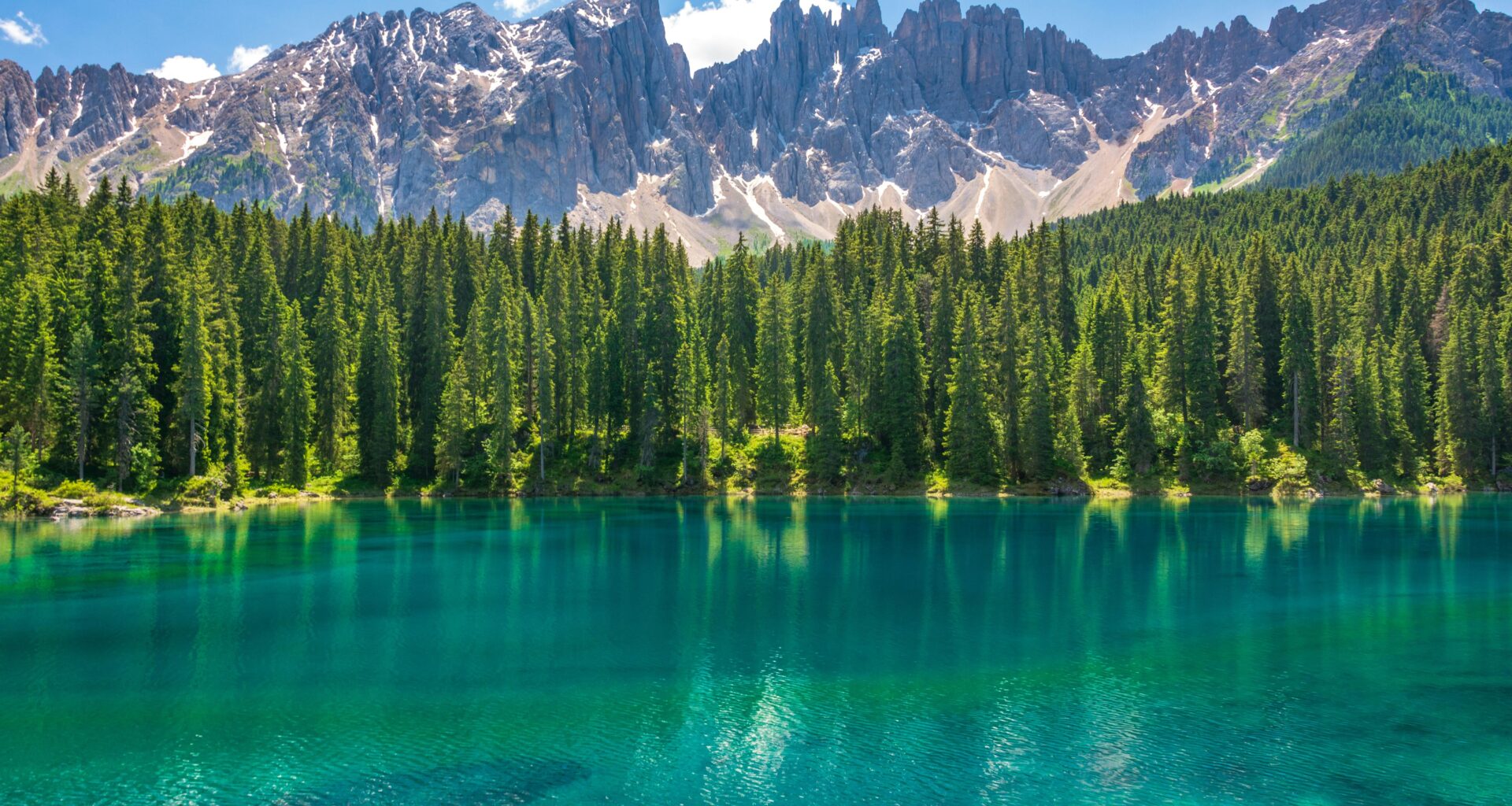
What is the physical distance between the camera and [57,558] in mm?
44906

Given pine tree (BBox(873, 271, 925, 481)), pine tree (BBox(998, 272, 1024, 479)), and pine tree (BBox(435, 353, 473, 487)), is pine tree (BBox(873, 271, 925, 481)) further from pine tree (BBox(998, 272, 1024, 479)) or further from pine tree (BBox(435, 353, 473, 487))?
pine tree (BBox(435, 353, 473, 487))

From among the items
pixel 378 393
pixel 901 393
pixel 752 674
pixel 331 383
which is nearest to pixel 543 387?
pixel 378 393

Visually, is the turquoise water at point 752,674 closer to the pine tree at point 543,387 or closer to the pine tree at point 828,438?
the pine tree at point 543,387

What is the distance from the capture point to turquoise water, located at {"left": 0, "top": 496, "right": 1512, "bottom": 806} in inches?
758

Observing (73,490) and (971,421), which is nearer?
(73,490)

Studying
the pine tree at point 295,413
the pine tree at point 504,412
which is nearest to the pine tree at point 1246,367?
the pine tree at point 504,412

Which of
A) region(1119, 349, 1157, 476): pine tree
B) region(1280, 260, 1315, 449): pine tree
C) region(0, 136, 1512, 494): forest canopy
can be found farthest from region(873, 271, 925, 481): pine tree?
region(1280, 260, 1315, 449): pine tree

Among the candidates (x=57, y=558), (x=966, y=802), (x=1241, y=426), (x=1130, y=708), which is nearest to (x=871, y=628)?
(x=1130, y=708)

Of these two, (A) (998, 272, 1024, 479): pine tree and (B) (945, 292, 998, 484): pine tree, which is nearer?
(B) (945, 292, 998, 484): pine tree

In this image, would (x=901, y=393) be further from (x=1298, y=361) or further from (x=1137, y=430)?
(x=1298, y=361)

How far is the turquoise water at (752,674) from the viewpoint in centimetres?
1927

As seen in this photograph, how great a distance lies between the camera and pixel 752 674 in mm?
26594

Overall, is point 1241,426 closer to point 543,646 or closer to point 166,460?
point 543,646

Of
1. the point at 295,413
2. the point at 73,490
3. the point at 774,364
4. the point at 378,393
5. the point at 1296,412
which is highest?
the point at 774,364
